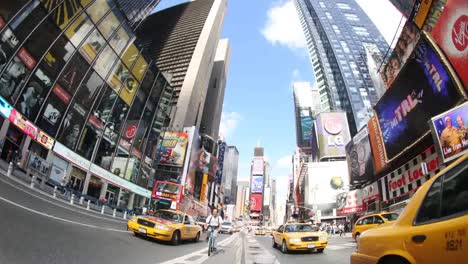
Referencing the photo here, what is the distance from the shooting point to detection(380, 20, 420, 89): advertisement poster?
26.5 m

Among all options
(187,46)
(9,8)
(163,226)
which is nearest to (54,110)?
(9,8)

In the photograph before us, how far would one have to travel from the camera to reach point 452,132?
19906mm

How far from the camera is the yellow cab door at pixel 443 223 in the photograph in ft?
7.99

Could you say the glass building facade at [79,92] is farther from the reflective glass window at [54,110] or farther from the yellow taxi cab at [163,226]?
the yellow taxi cab at [163,226]

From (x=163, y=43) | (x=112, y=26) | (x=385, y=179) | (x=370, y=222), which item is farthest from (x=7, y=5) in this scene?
(x=163, y=43)

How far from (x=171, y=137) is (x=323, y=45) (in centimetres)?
10949

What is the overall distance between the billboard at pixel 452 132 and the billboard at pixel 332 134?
74105 millimetres

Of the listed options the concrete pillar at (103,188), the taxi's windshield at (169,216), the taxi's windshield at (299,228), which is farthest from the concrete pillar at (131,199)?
the taxi's windshield at (299,228)

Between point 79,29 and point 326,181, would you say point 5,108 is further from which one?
point 326,181

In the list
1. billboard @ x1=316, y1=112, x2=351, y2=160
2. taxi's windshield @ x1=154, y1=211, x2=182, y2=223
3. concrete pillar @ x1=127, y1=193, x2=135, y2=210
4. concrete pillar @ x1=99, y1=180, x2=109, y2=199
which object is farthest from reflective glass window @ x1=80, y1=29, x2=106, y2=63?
billboard @ x1=316, y1=112, x2=351, y2=160

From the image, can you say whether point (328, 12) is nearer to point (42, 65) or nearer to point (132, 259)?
point (42, 65)

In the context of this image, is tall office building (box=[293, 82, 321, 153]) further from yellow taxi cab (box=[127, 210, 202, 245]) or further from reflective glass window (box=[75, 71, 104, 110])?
yellow taxi cab (box=[127, 210, 202, 245])

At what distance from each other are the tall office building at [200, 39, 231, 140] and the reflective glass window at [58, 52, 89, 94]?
95.9 m

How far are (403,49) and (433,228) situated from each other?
31.0 m
